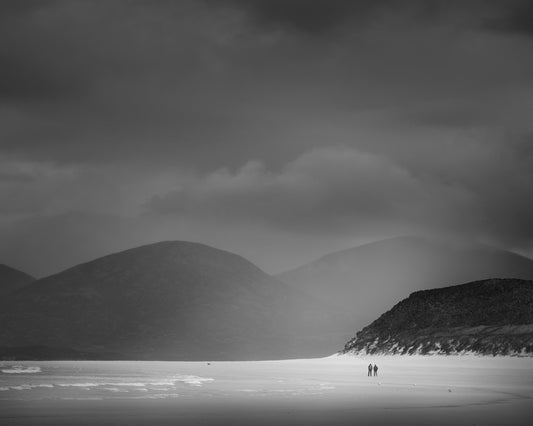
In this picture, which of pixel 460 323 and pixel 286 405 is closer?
pixel 286 405

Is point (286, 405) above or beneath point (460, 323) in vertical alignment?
beneath

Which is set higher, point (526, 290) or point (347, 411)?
point (526, 290)

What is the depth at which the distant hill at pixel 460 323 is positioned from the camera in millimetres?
102750

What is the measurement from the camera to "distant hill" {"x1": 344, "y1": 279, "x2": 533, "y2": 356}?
337 ft

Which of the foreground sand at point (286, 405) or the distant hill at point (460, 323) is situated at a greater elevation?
the distant hill at point (460, 323)

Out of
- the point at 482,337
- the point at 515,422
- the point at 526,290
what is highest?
the point at 526,290

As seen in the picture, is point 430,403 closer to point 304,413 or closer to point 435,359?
point 304,413

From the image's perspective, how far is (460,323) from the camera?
120562mm

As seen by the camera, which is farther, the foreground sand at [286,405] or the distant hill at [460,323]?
the distant hill at [460,323]

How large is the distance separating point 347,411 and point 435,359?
66.7 meters

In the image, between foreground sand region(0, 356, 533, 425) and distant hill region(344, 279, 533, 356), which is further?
distant hill region(344, 279, 533, 356)

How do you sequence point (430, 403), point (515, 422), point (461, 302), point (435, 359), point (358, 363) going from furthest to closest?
point (461, 302)
point (358, 363)
point (435, 359)
point (430, 403)
point (515, 422)

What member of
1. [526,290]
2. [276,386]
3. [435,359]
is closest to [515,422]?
[276,386]

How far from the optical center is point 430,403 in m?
45.9
